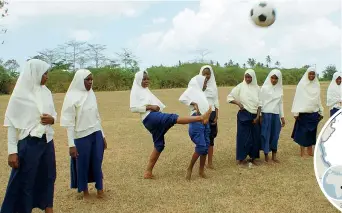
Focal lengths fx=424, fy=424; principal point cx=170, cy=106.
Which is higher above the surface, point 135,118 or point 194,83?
point 194,83

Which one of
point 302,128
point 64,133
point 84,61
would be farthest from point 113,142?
point 84,61

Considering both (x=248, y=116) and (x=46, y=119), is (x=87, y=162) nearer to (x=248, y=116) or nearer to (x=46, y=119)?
(x=46, y=119)

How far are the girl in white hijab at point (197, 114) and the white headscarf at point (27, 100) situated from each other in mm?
2395

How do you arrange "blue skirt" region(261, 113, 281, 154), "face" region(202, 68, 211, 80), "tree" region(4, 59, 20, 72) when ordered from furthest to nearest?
"tree" region(4, 59, 20, 72) → "blue skirt" region(261, 113, 281, 154) → "face" region(202, 68, 211, 80)

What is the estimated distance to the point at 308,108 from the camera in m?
7.71

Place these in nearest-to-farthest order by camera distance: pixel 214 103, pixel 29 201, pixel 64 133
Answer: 1. pixel 29 201
2. pixel 214 103
3. pixel 64 133

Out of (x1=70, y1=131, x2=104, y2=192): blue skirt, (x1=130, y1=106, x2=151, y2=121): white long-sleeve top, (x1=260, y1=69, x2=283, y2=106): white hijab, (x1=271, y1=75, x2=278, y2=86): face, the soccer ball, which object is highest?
the soccer ball

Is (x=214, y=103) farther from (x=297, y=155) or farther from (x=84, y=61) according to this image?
(x=84, y=61)

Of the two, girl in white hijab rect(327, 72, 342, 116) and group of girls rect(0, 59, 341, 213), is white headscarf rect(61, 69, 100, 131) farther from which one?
girl in white hijab rect(327, 72, 342, 116)

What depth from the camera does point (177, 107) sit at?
698 inches

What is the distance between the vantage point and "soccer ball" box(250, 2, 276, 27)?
274 inches

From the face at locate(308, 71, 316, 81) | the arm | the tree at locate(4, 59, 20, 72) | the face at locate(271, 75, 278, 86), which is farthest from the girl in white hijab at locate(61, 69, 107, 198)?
the tree at locate(4, 59, 20, 72)

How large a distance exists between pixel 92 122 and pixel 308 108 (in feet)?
14.2

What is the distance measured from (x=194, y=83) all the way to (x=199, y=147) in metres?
0.92
